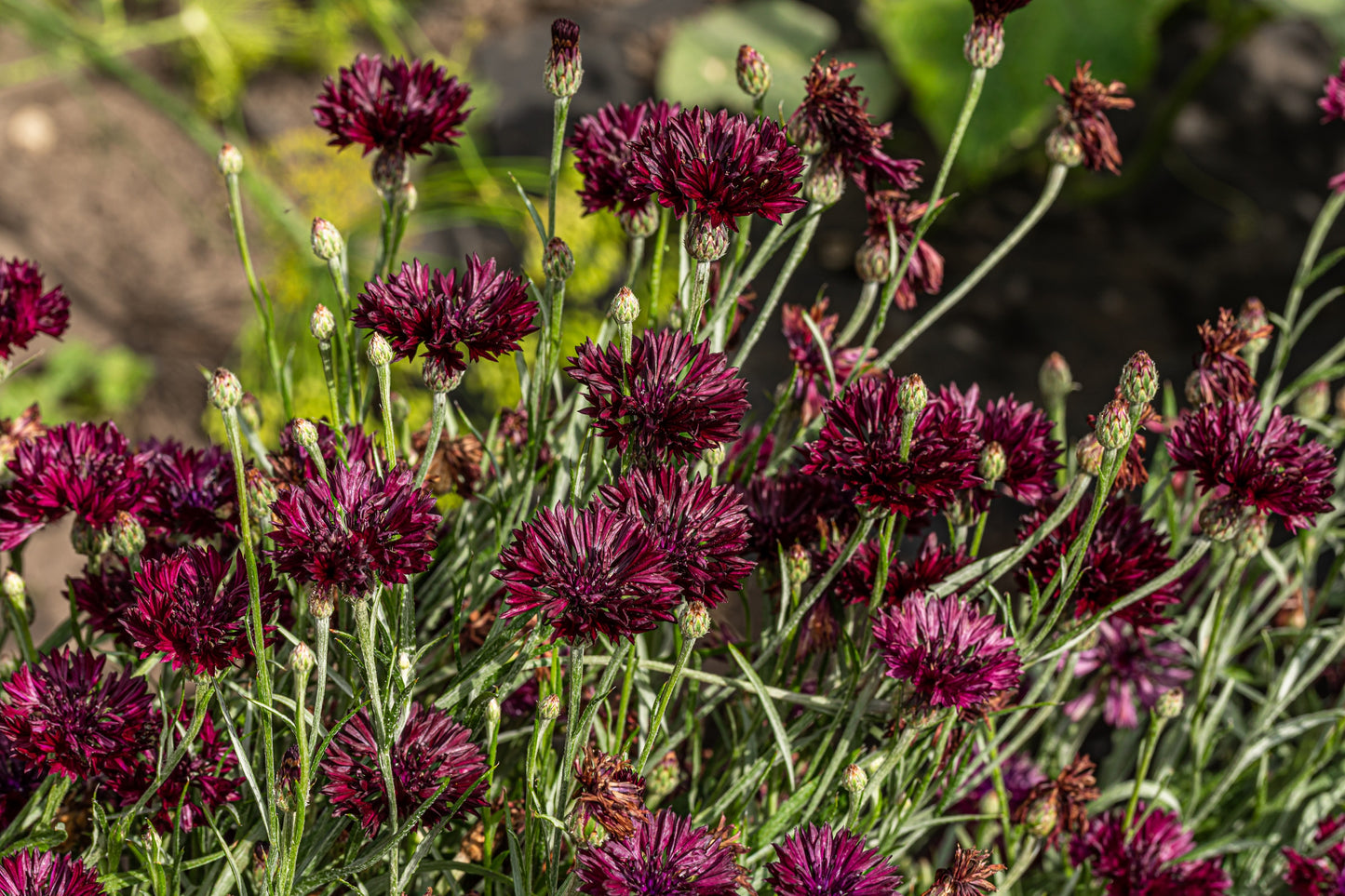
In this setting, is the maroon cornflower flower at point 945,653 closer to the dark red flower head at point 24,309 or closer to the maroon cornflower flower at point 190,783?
the maroon cornflower flower at point 190,783

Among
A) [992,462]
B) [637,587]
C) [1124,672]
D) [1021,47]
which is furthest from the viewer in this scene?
[1021,47]

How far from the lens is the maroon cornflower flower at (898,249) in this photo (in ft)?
1.74

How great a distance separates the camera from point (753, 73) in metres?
0.49

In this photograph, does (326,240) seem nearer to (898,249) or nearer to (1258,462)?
(898,249)

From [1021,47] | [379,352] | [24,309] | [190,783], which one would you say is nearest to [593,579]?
[379,352]

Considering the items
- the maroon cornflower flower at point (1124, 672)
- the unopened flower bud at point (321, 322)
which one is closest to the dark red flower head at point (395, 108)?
the unopened flower bud at point (321, 322)

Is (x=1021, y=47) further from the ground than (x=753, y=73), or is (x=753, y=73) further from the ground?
(x=1021, y=47)

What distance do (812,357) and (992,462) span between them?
0.12 m

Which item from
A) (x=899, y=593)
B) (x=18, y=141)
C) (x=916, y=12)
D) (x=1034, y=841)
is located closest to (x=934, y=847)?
(x=1034, y=841)

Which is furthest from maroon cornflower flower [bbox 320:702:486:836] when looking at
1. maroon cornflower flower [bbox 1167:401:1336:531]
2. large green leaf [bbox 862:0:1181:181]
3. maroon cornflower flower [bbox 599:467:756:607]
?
large green leaf [bbox 862:0:1181:181]

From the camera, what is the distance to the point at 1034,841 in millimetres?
533

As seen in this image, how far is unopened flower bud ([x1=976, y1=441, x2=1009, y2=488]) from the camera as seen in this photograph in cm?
46

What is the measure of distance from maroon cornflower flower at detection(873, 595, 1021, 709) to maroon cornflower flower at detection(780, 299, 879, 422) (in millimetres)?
142

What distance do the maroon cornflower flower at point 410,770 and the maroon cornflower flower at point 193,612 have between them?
0.06m
